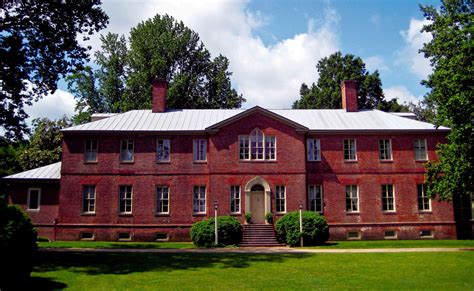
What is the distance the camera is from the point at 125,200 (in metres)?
29.2

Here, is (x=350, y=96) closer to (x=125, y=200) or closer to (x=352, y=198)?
(x=352, y=198)

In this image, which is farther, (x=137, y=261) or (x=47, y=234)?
(x=47, y=234)

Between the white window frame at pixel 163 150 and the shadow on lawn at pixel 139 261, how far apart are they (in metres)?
10.1

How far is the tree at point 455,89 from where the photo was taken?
21953 millimetres

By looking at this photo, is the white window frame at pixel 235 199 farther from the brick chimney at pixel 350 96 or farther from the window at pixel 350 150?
the brick chimney at pixel 350 96

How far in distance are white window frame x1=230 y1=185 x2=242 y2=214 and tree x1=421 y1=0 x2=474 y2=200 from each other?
12201mm

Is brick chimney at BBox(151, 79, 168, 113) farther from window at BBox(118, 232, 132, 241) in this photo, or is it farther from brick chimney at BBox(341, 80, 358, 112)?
brick chimney at BBox(341, 80, 358, 112)

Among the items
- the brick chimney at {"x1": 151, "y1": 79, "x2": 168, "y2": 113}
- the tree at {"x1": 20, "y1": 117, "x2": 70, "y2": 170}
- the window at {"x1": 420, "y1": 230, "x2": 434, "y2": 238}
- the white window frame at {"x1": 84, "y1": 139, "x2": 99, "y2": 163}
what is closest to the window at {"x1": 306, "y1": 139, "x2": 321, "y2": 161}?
the window at {"x1": 420, "y1": 230, "x2": 434, "y2": 238}

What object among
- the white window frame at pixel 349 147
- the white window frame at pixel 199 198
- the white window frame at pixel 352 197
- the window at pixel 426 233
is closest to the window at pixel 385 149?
the white window frame at pixel 349 147

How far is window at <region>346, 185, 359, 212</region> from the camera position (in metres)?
29.5

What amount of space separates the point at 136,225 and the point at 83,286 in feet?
51.0

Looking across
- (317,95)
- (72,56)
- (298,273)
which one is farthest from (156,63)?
(298,273)

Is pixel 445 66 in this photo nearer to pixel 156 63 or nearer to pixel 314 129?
pixel 314 129

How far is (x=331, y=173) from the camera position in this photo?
2980 centimetres
